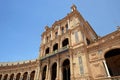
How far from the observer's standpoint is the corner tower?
65.0 feet

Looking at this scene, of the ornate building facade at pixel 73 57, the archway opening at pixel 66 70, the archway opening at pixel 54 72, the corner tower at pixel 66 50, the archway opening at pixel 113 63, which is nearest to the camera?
the ornate building facade at pixel 73 57

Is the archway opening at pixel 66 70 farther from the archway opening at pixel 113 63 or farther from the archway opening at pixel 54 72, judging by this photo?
the archway opening at pixel 113 63

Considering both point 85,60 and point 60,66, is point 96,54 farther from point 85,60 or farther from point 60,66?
point 60,66

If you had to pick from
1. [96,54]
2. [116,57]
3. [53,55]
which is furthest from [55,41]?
[116,57]

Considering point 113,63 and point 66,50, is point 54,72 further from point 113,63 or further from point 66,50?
point 113,63

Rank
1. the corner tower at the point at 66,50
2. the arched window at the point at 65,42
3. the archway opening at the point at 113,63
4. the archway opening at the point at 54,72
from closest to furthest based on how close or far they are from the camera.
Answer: the corner tower at the point at 66,50, the archway opening at the point at 113,63, the archway opening at the point at 54,72, the arched window at the point at 65,42

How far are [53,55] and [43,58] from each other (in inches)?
121

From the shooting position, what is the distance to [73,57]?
2127 centimetres

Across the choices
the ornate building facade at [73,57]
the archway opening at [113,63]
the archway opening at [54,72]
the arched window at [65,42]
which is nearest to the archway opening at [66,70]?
the ornate building facade at [73,57]

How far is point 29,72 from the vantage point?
30.6 metres

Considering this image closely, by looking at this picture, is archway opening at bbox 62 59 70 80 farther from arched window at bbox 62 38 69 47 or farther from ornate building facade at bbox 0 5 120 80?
arched window at bbox 62 38 69 47

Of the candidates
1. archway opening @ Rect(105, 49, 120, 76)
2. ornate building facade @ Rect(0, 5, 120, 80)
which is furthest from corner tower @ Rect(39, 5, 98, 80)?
archway opening @ Rect(105, 49, 120, 76)

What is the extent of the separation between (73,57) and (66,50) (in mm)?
2436

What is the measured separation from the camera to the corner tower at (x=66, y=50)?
1982cm
